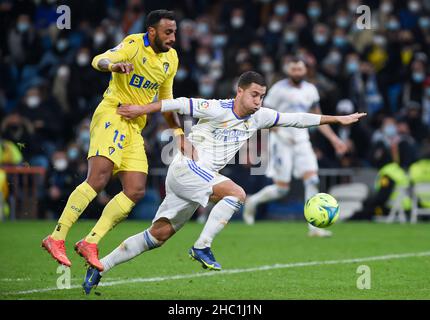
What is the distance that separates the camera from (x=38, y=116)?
64.4 feet

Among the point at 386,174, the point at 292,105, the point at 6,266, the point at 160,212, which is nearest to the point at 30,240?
the point at 6,266

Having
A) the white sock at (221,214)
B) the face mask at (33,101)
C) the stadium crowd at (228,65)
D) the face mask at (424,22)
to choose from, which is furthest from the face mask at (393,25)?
the white sock at (221,214)

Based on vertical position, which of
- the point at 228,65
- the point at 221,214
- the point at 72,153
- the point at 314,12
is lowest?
the point at 72,153

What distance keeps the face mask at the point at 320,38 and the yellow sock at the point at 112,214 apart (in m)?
A: 13.1

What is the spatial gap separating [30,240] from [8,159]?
5460mm

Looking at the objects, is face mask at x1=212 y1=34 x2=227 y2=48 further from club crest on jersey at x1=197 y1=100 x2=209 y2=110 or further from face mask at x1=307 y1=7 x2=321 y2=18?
club crest on jersey at x1=197 y1=100 x2=209 y2=110

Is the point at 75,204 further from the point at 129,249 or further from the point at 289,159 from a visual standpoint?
the point at 289,159

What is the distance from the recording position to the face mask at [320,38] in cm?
2115

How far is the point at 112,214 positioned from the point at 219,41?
1353 cm

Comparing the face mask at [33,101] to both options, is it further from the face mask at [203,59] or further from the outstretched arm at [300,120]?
the outstretched arm at [300,120]

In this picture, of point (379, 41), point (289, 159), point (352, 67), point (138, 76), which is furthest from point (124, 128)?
point (379, 41)

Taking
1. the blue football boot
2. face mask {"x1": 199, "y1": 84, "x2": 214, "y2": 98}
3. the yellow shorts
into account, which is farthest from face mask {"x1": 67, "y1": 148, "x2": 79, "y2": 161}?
the blue football boot

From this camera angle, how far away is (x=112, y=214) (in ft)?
28.2

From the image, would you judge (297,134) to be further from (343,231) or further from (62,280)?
(62,280)
